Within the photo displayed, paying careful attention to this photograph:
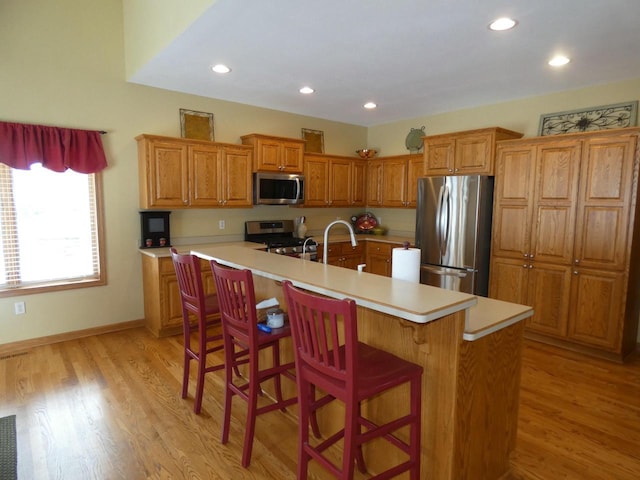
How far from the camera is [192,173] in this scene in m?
4.18

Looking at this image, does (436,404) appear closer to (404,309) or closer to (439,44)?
(404,309)

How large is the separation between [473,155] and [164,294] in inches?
143

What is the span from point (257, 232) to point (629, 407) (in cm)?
405

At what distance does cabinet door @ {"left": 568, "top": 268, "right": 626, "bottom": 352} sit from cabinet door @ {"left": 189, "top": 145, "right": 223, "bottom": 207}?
12.5 ft

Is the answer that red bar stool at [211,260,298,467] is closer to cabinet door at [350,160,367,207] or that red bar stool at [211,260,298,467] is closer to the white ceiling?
the white ceiling

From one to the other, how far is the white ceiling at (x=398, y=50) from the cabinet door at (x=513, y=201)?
74 centimetres

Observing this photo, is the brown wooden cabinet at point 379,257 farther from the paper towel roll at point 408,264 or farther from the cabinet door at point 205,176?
the paper towel roll at point 408,264

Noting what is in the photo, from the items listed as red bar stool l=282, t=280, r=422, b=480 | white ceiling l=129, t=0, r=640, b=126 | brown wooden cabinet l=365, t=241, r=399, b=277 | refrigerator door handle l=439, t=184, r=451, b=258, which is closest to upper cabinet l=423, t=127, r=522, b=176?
refrigerator door handle l=439, t=184, r=451, b=258

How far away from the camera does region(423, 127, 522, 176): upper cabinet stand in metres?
4.11

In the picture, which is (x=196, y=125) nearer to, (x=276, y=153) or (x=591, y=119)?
(x=276, y=153)

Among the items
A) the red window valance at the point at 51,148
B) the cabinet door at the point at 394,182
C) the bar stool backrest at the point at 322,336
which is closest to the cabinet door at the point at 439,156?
the cabinet door at the point at 394,182

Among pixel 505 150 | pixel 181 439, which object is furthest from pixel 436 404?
pixel 505 150

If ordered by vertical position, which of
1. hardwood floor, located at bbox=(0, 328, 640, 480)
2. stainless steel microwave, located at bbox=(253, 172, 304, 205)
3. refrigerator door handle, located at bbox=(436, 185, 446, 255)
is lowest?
hardwood floor, located at bbox=(0, 328, 640, 480)

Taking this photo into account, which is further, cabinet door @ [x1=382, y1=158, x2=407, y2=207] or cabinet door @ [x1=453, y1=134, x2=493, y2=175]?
cabinet door @ [x1=382, y1=158, x2=407, y2=207]
